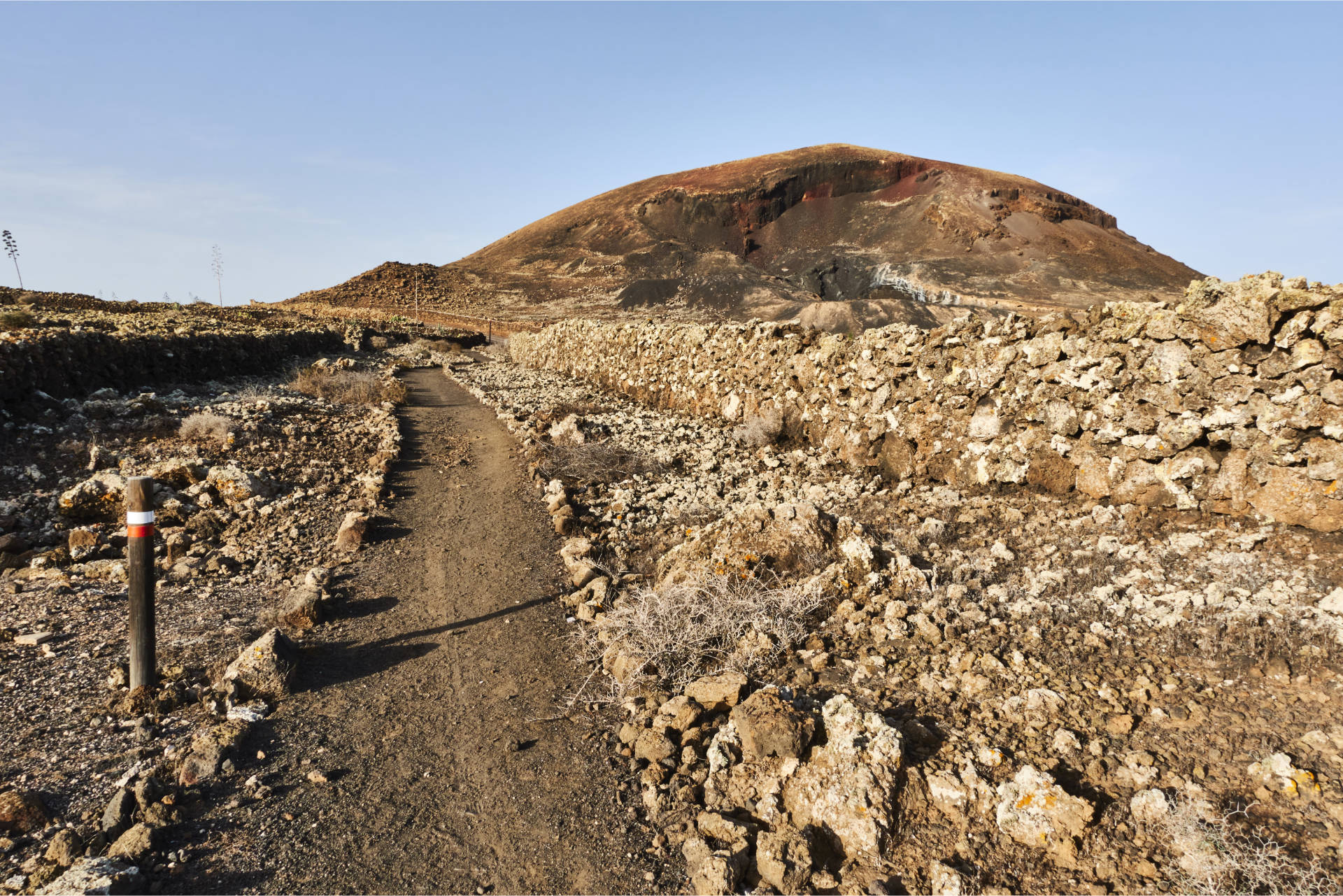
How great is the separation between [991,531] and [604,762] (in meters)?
3.74

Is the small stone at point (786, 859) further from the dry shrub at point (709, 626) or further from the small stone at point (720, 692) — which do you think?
the dry shrub at point (709, 626)

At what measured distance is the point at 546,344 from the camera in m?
23.6

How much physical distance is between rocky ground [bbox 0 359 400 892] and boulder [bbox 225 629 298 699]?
1cm

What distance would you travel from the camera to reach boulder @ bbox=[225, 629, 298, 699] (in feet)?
13.1

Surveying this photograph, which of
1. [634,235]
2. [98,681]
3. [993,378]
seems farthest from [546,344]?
[634,235]

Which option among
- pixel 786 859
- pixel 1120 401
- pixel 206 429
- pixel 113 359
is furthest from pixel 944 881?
pixel 113 359

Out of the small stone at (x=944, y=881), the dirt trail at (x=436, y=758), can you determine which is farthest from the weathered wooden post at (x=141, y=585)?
the small stone at (x=944, y=881)

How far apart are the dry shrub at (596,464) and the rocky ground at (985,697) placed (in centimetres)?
262

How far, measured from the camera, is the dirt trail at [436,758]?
284cm

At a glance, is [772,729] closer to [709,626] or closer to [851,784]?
[851,784]

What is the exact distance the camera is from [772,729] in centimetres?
328

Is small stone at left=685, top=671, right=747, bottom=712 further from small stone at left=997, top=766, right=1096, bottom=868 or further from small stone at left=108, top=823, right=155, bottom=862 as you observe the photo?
small stone at left=108, top=823, right=155, bottom=862

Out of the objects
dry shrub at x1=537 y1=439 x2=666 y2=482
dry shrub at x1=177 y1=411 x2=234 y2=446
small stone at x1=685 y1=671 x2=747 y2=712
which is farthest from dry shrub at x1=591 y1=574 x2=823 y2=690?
dry shrub at x1=177 y1=411 x2=234 y2=446

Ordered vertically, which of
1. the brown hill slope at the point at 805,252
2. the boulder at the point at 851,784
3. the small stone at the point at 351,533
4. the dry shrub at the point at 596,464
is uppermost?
the brown hill slope at the point at 805,252
